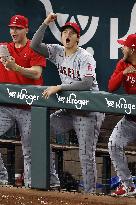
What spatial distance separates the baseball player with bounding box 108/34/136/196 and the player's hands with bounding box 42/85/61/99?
432 millimetres

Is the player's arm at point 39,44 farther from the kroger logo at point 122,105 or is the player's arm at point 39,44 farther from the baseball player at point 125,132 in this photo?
the kroger logo at point 122,105

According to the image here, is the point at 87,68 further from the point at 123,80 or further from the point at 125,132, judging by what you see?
the point at 125,132

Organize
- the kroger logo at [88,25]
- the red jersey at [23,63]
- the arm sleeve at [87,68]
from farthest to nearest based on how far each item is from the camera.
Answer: the kroger logo at [88,25] < the red jersey at [23,63] < the arm sleeve at [87,68]

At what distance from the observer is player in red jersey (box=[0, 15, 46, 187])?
8.03 m

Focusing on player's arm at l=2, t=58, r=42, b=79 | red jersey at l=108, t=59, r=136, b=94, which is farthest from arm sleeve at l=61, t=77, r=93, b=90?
player's arm at l=2, t=58, r=42, b=79

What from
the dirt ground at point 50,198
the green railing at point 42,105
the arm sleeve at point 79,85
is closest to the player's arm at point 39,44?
the green railing at point 42,105

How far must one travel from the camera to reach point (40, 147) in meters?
7.81

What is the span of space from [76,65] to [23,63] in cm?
66

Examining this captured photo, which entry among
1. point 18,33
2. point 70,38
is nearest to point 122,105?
point 70,38

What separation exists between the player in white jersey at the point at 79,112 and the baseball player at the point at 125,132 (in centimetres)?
23

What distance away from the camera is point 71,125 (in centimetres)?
793

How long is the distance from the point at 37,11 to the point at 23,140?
282 cm

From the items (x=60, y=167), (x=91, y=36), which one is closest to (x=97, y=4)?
(x=91, y=36)

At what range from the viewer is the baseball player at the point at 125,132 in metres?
7.58
